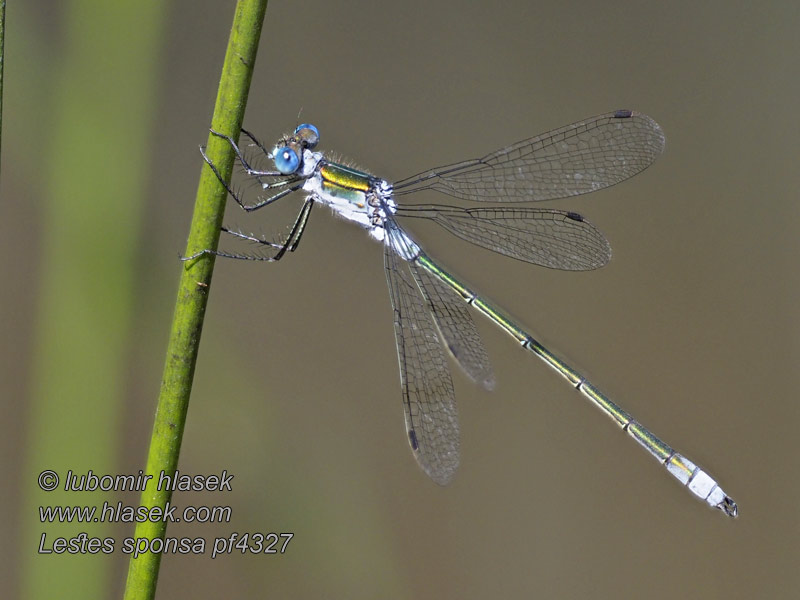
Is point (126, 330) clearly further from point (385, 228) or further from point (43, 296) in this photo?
point (385, 228)

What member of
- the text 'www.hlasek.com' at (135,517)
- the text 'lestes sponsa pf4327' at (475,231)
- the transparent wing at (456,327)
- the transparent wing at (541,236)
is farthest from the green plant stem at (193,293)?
the transparent wing at (541,236)

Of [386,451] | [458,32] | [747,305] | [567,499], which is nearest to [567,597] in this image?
[567,499]

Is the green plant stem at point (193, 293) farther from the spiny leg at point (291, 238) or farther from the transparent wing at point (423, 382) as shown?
the transparent wing at point (423, 382)

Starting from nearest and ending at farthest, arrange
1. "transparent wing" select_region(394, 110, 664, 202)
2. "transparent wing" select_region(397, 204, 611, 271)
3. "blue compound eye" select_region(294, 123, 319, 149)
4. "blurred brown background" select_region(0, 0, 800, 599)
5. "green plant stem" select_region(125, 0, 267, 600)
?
"green plant stem" select_region(125, 0, 267, 600), "blue compound eye" select_region(294, 123, 319, 149), "blurred brown background" select_region(0, 0, 800, 599), "transparent wing" select_region(394, 110, 664, 202), "transparent wing" select_region(397, 204, 611, 271)

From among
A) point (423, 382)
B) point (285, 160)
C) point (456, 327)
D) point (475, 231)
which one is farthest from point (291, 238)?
point (475, 231)

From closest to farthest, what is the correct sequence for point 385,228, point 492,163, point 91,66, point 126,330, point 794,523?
1. point 126,330
2. point 91,66
3. point 385,228
4. point 492,163
5. point 794,523

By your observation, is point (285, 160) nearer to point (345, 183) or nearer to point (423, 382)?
point (345, 183)

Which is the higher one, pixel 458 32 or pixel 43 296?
pixel 458 32

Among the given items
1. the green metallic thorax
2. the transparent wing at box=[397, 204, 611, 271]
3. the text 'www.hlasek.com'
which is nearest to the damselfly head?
the green metallic thorax

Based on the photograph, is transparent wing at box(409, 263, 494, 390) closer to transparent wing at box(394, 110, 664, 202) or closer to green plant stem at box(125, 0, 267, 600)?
transparent wing at box(394, 110, 664, 202)
